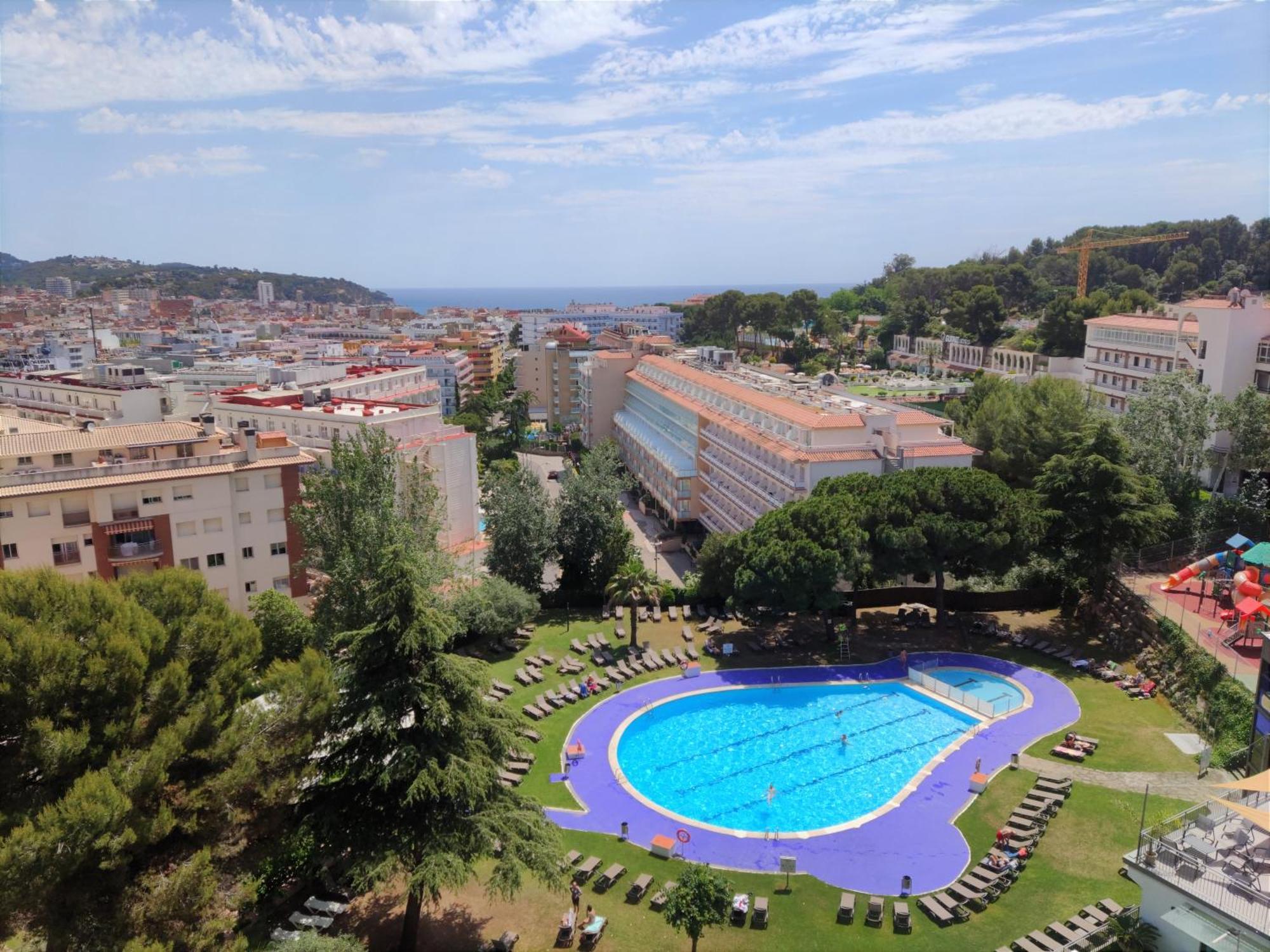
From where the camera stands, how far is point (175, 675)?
19906mm

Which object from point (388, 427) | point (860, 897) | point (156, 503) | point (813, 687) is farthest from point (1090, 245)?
point (156, 503)

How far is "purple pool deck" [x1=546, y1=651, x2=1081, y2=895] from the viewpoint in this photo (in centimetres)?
2438

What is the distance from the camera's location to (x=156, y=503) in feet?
125

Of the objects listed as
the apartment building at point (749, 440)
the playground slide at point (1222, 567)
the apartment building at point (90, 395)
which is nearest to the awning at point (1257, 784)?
the playground slide at point (1222, 567)

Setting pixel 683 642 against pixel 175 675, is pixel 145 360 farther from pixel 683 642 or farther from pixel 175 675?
pixel 175 675

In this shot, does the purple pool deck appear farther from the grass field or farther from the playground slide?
the playground slide

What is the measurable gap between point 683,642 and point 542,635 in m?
6.96

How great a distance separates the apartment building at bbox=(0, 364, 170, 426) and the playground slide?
2286 inches

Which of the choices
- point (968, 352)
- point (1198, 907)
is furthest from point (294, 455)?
point (968, 352)

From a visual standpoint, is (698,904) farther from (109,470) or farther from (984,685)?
(109,470)

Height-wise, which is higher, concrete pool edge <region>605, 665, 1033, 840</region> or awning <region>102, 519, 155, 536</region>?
awning <region>102, 519, 155, 536</region>

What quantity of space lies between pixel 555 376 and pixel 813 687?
254 feet

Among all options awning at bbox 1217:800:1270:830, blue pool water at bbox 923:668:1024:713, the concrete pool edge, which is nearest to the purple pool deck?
the concrete pool edge

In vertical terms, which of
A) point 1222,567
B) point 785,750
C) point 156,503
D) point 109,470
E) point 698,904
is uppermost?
point 109,470
